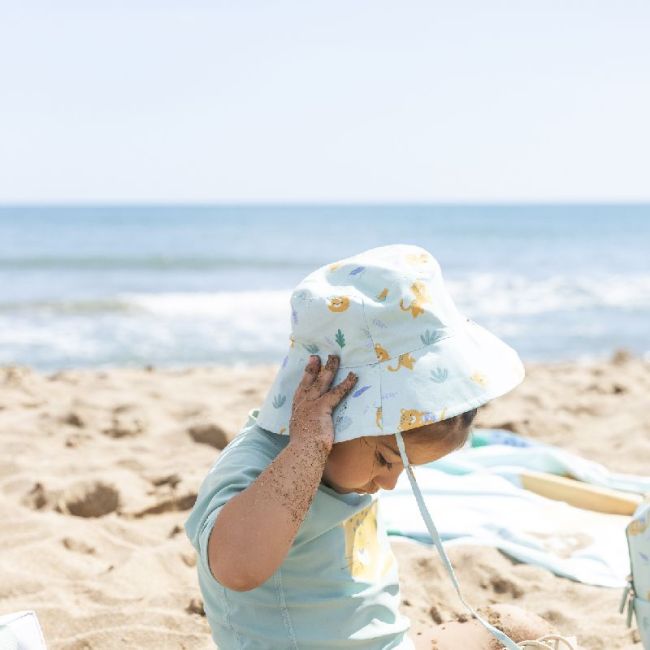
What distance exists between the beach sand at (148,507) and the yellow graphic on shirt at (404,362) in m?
1.15

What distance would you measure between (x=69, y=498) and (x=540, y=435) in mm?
2350

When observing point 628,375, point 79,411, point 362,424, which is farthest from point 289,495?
point 628,375

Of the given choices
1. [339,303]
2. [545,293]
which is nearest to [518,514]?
[339,303]

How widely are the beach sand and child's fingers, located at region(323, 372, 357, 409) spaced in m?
1.09

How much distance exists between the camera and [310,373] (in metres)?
1.58

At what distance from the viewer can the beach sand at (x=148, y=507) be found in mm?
2479

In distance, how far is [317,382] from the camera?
157 centimetres

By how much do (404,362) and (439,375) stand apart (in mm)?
65

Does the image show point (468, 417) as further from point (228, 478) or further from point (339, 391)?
point (228, 478)

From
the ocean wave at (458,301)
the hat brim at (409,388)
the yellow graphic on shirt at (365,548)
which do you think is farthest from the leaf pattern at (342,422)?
the ocean wave at (458,301)

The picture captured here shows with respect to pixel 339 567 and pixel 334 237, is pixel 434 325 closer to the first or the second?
pixel 339 567

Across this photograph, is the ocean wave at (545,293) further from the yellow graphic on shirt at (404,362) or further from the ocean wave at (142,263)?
the yellow graphic on shirt at (404,362)

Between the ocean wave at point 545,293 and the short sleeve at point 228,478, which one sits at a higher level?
the short sleeve at point 228,478

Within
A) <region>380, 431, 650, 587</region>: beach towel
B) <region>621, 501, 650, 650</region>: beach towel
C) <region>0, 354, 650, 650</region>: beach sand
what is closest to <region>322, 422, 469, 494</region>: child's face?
<region>621, 501, 650, 650</region>: beach towel
